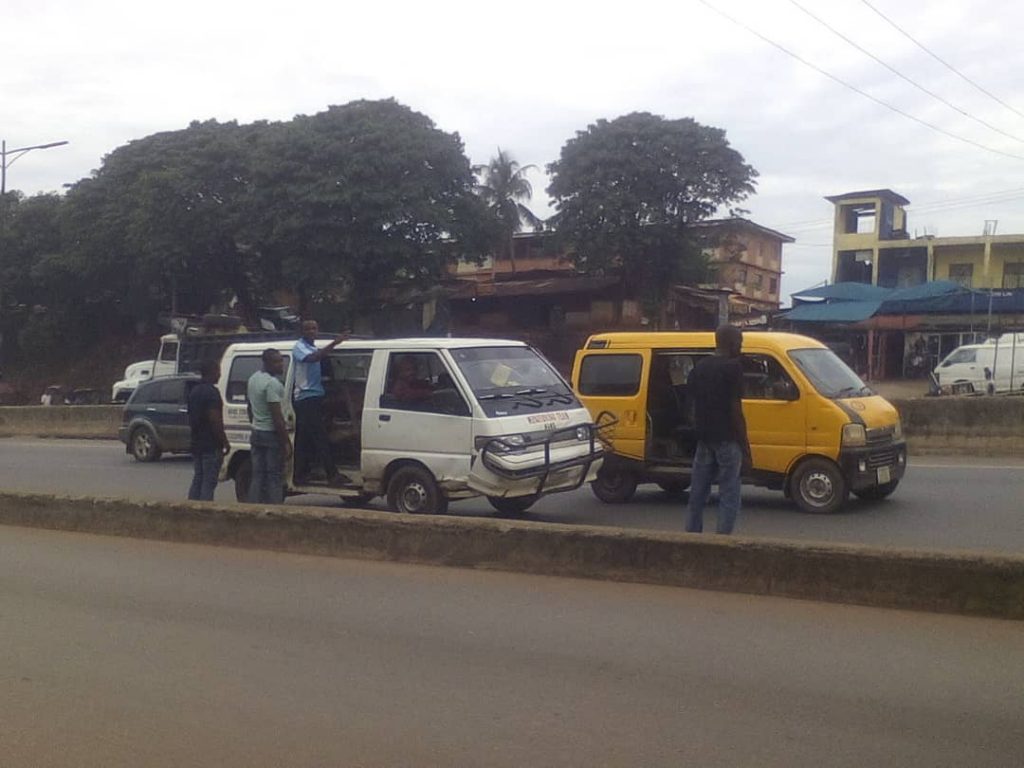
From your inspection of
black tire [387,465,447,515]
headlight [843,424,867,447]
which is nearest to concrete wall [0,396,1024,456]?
headlight [843,424,867,447]

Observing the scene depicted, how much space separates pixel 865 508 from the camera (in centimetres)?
1148

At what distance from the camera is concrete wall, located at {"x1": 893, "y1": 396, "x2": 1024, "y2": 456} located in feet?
57.5

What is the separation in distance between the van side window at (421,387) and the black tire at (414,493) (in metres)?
0.62

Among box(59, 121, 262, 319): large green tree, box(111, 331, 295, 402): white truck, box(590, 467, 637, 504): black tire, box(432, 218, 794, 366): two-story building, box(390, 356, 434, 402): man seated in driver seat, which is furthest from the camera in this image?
box(59, 121, 262, 319): large green tree

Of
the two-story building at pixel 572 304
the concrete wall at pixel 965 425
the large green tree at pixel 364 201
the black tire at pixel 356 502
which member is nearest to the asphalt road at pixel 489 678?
the black tire at pixel 356 502

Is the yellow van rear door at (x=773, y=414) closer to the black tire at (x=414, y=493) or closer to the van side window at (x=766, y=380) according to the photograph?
the van side window at (x=766, y=380)

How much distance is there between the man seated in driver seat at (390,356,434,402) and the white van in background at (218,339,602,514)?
0.04 feet

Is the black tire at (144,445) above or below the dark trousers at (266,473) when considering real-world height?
below

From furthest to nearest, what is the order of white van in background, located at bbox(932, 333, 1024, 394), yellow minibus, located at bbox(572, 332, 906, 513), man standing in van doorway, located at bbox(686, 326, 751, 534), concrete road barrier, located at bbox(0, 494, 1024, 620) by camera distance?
white van in background, located at bbox(932, 333, 1024, 394), yellow minibus, located at bbox(572, 332, 906, 513), man standing in van doorway, located at bbox(686, 326, 751, 534), concrete road barrier, located at bbox(0, 494, 1024, 620)

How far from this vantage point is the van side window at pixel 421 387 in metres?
10.3

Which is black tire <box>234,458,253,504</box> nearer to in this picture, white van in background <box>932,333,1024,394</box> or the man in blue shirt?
the man in blue shirt

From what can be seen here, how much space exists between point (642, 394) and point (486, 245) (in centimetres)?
2804

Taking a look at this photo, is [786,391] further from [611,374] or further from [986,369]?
[986,369]

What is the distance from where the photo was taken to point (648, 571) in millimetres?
7504
